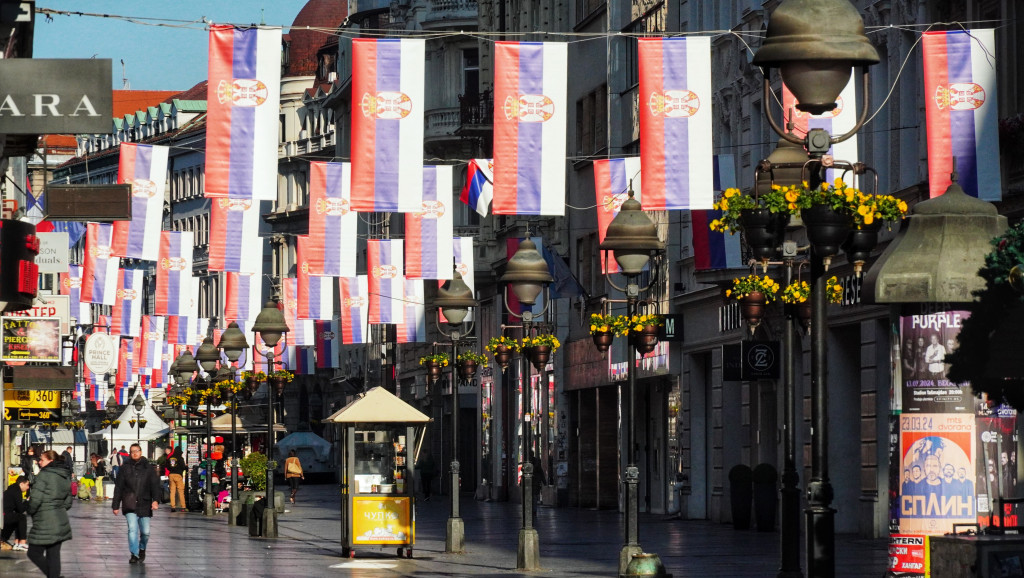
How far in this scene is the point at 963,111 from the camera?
81.9ft

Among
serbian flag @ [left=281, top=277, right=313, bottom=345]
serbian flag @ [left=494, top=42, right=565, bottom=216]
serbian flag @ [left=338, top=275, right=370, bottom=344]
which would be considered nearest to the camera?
serbian flag @ [left=494, top=42, right=565, bottom=216]

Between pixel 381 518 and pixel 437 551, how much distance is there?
2.19 metres

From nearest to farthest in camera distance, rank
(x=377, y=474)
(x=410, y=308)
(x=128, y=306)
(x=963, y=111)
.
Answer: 1. (x=963, y=111)
2. (x=377, y=474)
3. (x=410, y=308)
4. (x=128, y=306)

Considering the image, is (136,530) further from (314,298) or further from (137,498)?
(314,298)

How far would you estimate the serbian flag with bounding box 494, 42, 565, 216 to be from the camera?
26.0 meters

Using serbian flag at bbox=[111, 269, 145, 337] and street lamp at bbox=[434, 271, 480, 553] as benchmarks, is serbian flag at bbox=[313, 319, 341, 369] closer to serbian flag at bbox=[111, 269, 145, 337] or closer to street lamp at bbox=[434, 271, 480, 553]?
serbian flag at bbox=[111, 269, 145, 337]

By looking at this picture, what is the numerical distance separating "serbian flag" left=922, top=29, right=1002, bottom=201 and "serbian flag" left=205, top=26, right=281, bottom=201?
807 centimetres

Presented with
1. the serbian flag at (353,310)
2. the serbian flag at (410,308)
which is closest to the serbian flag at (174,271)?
the serbian flag at (353,310)

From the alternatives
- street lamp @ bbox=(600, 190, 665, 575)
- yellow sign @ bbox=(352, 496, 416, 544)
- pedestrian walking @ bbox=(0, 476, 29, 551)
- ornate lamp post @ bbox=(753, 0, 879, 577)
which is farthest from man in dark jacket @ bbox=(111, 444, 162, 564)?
ornate lamp post @ bbox=(753, 0, 879, 577)

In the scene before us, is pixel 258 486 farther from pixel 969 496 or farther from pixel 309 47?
pixel 309 47

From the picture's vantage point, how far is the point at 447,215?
1487 inches

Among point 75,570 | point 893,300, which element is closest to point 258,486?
point 75,570

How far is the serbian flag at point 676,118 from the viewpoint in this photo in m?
25.9

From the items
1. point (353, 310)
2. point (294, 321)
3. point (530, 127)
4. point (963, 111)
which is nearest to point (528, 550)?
point (530, 127)
